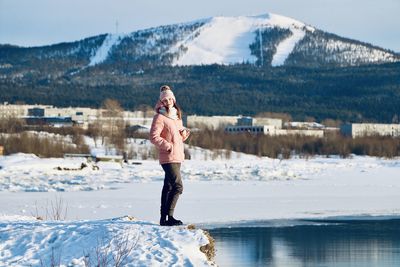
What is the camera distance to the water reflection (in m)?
15.8

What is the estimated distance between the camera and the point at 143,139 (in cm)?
8469

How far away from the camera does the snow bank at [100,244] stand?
36.2 feet

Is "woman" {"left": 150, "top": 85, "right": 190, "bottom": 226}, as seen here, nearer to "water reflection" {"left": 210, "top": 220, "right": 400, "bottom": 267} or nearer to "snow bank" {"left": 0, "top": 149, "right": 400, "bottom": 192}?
"water reflection" {"left": 210, "top": 220, "right": 400, "bottom": 267}

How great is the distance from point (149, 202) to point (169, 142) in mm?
13955

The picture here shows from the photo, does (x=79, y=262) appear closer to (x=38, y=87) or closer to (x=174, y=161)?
(x=174, y=161)

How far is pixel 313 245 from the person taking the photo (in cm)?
1784

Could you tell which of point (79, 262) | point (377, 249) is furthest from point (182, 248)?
point (377, 249)

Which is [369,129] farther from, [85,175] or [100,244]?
[100,244]

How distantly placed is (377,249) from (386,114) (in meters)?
146

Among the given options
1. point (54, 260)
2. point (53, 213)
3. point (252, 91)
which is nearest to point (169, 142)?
point (54, 260)

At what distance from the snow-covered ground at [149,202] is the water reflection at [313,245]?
148cm

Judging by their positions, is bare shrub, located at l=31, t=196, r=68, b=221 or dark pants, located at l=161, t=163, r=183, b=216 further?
bare shrub, located at l=31, t=196, r=68, b=221

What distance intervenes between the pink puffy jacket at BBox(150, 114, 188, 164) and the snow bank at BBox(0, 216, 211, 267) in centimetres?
83

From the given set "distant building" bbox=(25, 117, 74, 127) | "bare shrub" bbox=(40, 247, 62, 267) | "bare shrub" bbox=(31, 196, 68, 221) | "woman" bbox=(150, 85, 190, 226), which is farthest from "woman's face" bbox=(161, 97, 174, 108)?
"distant building" bbox=(25, 117, 74, 127)
